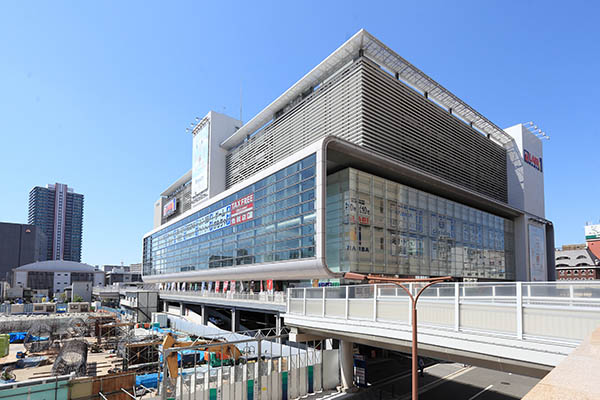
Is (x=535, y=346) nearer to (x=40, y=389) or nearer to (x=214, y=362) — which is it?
Result: (x=40, y=389)

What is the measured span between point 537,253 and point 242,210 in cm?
5057

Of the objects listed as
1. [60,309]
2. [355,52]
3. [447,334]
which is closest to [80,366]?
[447,334]

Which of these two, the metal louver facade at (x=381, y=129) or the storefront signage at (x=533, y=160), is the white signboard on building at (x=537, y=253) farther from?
the storefront signage at (x=533, y=160)

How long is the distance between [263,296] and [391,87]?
27.5m

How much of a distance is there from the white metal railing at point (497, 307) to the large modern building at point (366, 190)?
15.1 m

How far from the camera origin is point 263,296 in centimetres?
3956

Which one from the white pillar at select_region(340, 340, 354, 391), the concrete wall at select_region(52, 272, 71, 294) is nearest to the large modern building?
the white pillar at select_region(340, 340, 354, 391)

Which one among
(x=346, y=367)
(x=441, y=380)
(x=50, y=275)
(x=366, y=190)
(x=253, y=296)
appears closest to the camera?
(x=346, y=367)

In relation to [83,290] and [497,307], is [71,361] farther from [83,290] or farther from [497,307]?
[83,290]

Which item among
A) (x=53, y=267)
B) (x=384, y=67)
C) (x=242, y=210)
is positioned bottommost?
(x=53, y=267)

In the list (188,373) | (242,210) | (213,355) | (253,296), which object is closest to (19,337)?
(242,210)

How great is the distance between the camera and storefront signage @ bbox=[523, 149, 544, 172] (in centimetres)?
7173

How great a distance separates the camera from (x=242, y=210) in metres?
47.5

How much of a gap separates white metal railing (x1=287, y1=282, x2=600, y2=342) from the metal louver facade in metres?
24.7
